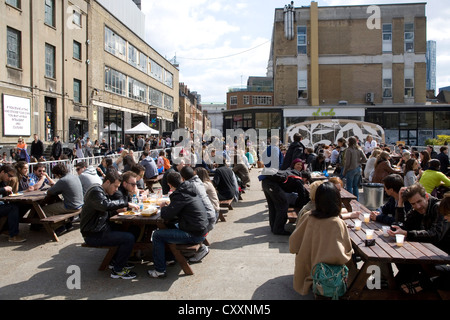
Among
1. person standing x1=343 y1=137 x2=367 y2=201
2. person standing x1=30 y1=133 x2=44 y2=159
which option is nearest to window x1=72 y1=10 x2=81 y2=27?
person standing x1=30 y1=133 x2=44 y2=159

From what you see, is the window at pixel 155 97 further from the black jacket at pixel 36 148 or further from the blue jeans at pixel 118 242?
the blue jeans at pixel 118 242

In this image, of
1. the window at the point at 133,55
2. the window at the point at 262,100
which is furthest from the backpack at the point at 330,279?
the window at the point at 262,100

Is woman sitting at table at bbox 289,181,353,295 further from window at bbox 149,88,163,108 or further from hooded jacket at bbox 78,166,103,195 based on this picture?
window at bbox 149,88,163,108

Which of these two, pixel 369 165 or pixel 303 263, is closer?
pixel 303 263

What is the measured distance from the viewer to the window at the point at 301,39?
120 feet

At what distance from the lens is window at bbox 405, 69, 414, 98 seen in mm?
36469

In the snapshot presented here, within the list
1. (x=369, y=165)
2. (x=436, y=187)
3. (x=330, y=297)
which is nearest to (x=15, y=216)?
(x=330, y=297)

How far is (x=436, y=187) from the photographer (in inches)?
301

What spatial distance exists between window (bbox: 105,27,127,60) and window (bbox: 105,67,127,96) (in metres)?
1.65

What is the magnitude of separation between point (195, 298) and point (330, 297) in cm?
159

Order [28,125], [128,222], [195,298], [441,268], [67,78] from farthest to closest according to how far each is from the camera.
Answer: [67,78]
[28,125]
[128,222]
[195,298]
[441,268]

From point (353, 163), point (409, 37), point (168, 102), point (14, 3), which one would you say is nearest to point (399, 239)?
point (353, 163)

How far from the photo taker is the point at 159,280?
16.8ft
